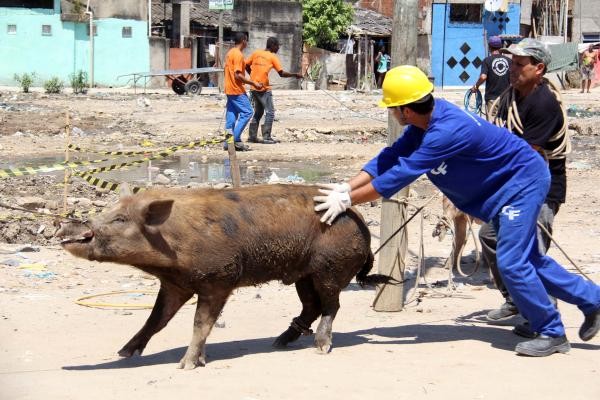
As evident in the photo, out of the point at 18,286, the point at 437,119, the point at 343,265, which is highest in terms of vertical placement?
the point at 437,119

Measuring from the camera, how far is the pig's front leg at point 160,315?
21.3 ft

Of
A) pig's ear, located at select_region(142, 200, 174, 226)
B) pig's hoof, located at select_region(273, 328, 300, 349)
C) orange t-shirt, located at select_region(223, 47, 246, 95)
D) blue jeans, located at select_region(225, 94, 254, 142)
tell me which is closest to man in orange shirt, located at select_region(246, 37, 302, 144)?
orange t-shirt, located at select_region(223, 47, 246, 95)

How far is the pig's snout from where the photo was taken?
593 cm

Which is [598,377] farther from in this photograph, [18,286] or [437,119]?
[18,286]

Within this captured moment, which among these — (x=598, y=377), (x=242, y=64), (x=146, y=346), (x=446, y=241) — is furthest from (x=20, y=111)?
(x=598, y=377)

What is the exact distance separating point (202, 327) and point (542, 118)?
274 centimetres

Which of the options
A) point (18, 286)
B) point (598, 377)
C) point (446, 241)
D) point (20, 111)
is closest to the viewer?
point (598, 377)

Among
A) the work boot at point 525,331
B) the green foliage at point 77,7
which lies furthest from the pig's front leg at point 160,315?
the green foliage at point 77,7

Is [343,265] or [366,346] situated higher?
[343,265]

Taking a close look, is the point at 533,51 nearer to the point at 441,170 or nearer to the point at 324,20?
the point at 441,170

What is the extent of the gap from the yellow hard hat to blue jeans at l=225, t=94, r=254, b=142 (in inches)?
427

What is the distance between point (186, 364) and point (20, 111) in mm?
19688

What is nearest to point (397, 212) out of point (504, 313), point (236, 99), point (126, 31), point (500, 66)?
point (504, 313)

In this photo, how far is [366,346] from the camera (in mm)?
6832
